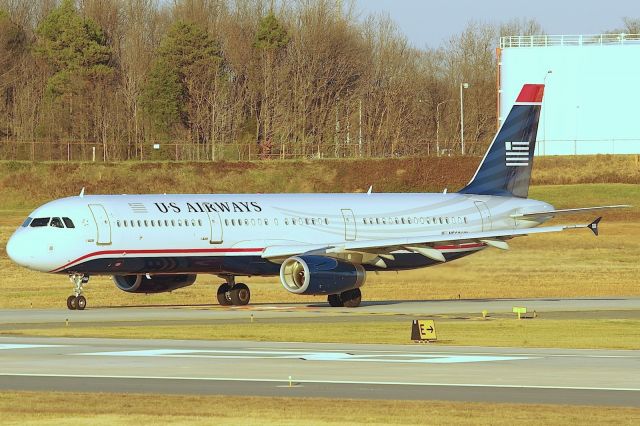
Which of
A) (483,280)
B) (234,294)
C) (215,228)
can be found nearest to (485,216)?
(483,280)

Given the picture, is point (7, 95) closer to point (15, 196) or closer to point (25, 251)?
point (15, 196)

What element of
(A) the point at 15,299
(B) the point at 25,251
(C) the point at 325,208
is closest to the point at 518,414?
(B) the point at 25,251

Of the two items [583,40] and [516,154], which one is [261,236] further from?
[583,40]

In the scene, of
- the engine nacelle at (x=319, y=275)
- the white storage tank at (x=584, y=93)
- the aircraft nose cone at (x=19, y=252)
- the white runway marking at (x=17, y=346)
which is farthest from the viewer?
the white storage tank at (x=584, y=93)

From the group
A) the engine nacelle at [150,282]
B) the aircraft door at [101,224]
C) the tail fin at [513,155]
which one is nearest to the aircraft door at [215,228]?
the engine nacelle at [150,282]

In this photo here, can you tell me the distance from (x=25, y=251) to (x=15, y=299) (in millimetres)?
8488

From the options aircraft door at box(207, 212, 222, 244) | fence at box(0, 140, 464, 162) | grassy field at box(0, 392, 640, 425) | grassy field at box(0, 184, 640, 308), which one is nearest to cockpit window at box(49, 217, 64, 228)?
aircraft door at box(207, 212, 222, 244)

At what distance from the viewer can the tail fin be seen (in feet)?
184

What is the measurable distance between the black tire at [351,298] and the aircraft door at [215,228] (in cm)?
466

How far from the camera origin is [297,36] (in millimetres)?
148000

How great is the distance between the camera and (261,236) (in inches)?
1922

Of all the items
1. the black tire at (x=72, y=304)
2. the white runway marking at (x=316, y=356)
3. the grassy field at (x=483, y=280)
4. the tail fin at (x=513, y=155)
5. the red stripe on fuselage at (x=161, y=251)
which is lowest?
the grassy field at (x=483, y=280)

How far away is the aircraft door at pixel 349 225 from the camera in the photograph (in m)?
50.9

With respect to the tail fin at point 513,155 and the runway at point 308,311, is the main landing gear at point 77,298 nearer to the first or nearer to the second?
the runway at point 308,311
